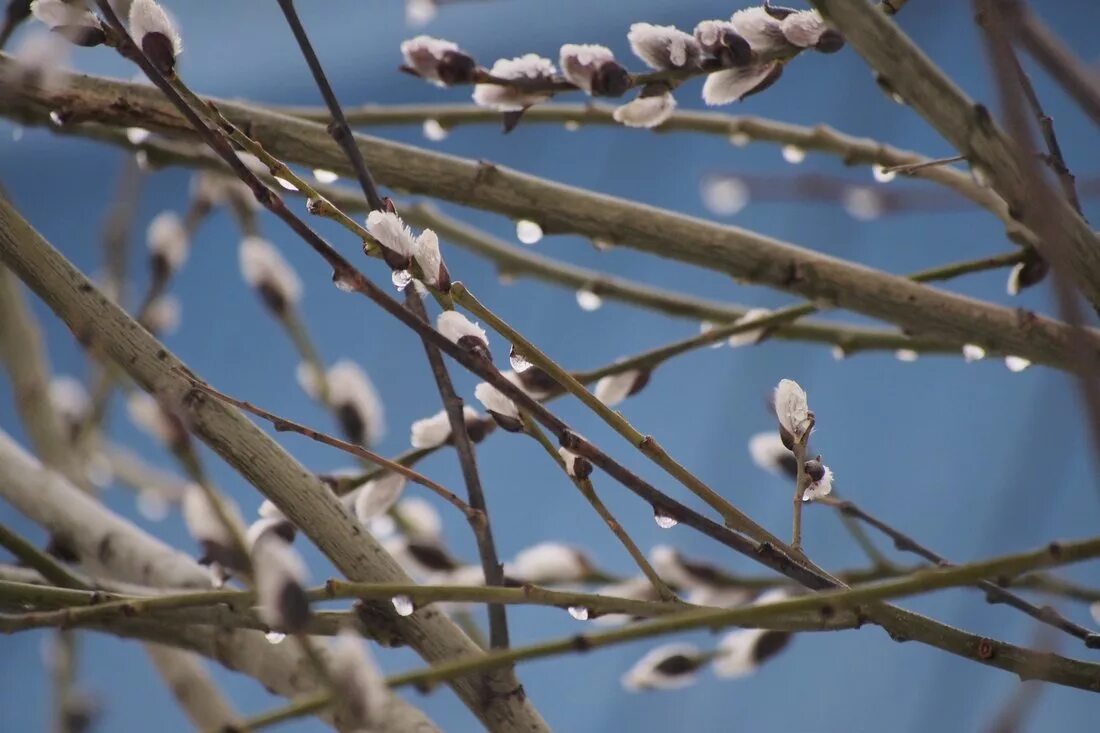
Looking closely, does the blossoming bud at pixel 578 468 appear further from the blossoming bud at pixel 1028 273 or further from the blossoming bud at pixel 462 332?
the blossoming bud at pixel 1028 273

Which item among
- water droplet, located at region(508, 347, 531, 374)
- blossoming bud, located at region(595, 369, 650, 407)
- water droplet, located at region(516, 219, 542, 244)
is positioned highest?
water droplet, located at region(516, 219, 542, 244)

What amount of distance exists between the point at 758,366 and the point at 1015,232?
669 mm

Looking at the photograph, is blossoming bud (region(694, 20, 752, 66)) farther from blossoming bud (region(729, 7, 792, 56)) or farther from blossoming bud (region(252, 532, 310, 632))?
blossoming bud (region(252, 532, 310, 632))

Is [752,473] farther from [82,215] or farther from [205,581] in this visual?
[82,215]

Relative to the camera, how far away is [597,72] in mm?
299

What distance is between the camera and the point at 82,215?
49.1 inches

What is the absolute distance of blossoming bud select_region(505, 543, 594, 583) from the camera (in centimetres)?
42

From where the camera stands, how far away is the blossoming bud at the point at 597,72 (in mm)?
298

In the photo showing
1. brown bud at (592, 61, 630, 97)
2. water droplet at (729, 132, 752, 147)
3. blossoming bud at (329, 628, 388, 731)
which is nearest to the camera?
blossoming bud at (329, 628, 388, 731)

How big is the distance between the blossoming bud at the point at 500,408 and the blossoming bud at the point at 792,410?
7 cm

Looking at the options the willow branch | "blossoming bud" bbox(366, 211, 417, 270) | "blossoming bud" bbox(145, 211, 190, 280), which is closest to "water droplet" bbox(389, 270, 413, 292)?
"blossoming bud" bbox(366, 211, 417, 270)

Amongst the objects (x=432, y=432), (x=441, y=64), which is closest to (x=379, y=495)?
(x=432, y=432)

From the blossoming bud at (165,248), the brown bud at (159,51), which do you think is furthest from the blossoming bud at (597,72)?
the blossoming bud at (165,248)

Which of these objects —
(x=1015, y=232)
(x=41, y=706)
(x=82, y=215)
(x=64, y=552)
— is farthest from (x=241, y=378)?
(x=1015, y=232)
